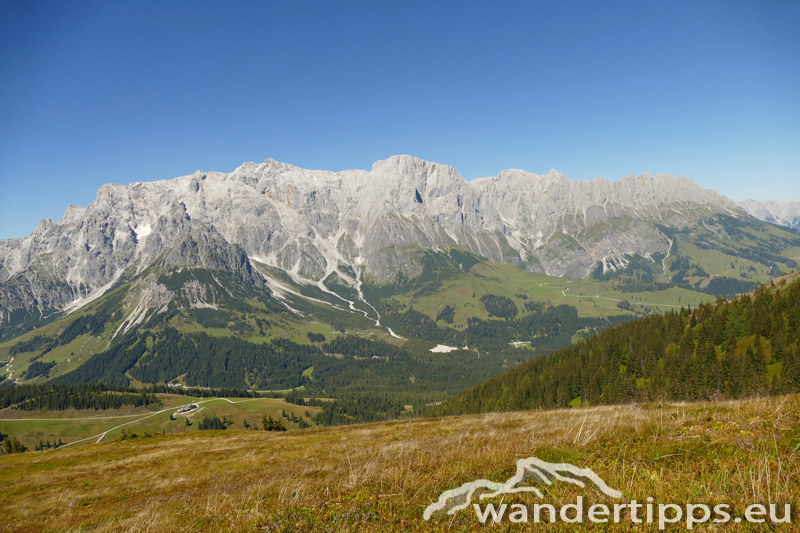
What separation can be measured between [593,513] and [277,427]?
73.2 meters

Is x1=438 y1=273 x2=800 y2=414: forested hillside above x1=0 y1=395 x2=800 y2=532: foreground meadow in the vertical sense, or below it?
below

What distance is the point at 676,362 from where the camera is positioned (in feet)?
306

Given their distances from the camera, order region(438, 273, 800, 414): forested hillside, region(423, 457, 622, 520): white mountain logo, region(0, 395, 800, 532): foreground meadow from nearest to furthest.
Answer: region(0, 395, 800, 532): foreground meadow, region(423, 457, 622, 520): white mountain logo, region(438, 273, 800, 414): forested hillside

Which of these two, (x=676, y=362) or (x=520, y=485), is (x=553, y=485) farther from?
(x=676, y=362)

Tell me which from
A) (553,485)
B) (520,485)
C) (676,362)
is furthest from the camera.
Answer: (676,362)

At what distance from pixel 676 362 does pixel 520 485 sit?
364 feet

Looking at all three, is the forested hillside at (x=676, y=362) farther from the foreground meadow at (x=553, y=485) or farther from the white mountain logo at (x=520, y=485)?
the white mountain logo at (x=520, y=485)

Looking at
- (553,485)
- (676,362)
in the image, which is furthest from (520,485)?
(676,362)

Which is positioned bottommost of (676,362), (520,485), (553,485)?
(676,362)

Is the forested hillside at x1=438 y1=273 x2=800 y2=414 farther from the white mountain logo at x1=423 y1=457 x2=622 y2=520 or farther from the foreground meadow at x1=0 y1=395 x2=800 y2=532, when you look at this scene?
the white mountain logo at x1=423 y1=457 x2=622 y2=520

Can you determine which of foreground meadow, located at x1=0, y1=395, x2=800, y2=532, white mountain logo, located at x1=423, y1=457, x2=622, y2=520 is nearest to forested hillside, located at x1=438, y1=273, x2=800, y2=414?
foreground meadow, located at x1=0, y1=395, x2=800, y2=532

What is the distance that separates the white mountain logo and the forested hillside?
252 feet

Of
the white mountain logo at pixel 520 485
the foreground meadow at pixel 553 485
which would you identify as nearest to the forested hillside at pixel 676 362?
the foreground meadow at pixel 553 485

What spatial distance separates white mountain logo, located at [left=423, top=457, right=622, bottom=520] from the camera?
7381 millimetres
